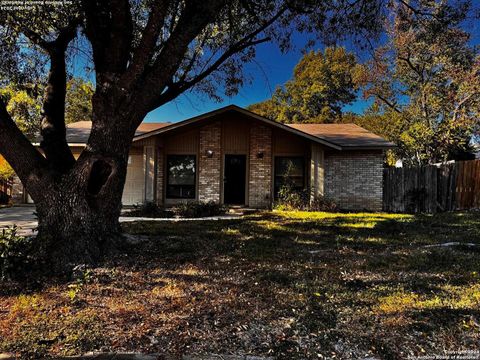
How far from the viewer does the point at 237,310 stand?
326 centimetres

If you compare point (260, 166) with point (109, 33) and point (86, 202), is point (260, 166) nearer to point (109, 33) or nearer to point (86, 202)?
point (109, 33)

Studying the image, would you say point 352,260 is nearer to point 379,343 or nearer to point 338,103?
point 379,343

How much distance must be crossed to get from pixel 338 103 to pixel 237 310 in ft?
98.1

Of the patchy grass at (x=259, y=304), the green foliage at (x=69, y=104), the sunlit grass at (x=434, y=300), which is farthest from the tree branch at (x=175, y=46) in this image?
the green foliage at (x=69, y=104)

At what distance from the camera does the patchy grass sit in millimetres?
Answer: 2670

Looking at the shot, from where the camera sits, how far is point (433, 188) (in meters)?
13.2

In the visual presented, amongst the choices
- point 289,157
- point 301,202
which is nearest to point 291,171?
point 289,157

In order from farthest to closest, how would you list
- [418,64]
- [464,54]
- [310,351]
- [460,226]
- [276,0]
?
[418,64], [464,54], [460,226], [276,0], [310,351]

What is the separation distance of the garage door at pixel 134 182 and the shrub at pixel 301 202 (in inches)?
225

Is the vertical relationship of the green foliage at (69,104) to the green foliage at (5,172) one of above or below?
above

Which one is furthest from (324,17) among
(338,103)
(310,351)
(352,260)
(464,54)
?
(338,103)

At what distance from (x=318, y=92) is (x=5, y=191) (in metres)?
24.0

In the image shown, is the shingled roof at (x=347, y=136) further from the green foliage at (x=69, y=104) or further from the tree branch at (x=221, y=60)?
the green foliage at (x=69, y=104)

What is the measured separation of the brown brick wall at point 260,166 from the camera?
13.8 m
